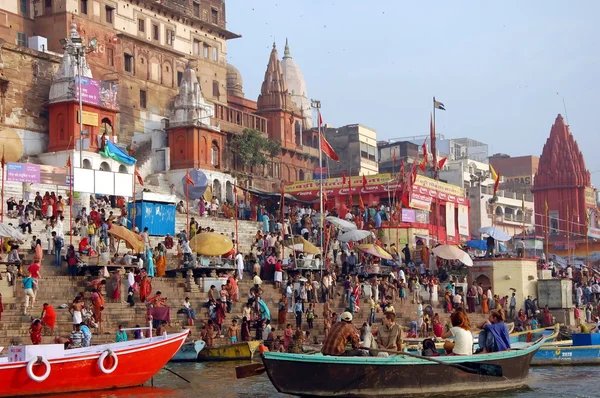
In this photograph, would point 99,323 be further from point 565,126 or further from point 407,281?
point 565,126

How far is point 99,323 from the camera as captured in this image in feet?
71.9

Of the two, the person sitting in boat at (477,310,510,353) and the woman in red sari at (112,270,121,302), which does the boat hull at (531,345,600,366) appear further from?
the woman in red sari at (112,270,121,302)

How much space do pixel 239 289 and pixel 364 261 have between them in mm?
7618

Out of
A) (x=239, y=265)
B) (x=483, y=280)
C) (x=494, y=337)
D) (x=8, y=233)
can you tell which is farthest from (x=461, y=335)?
(x=483, y=280)

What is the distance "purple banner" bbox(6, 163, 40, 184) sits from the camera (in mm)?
27875

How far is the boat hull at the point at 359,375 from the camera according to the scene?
14.8m

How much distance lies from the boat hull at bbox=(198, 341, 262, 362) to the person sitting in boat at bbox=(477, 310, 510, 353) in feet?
22.9

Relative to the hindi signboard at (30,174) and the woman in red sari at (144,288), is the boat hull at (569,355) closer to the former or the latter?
the woman in red sari at (144,288)

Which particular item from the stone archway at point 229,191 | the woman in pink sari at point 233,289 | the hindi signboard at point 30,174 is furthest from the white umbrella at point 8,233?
the stone archway at point 229,191

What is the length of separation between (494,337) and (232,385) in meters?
4.79

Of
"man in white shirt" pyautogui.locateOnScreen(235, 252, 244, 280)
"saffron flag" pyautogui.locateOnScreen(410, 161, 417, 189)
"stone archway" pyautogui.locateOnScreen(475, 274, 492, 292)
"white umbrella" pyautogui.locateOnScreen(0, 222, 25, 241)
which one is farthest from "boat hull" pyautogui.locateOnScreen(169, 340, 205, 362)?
"saffron flag" pyautogui.locateOnScreen(410, 161, 417, 189)

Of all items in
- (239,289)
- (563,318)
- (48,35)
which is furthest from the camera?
(48,35)

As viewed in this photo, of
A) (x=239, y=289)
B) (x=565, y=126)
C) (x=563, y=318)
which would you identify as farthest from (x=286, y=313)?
(x=565, y=126)

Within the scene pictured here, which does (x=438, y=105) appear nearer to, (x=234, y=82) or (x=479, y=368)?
(x=234, y=82)
